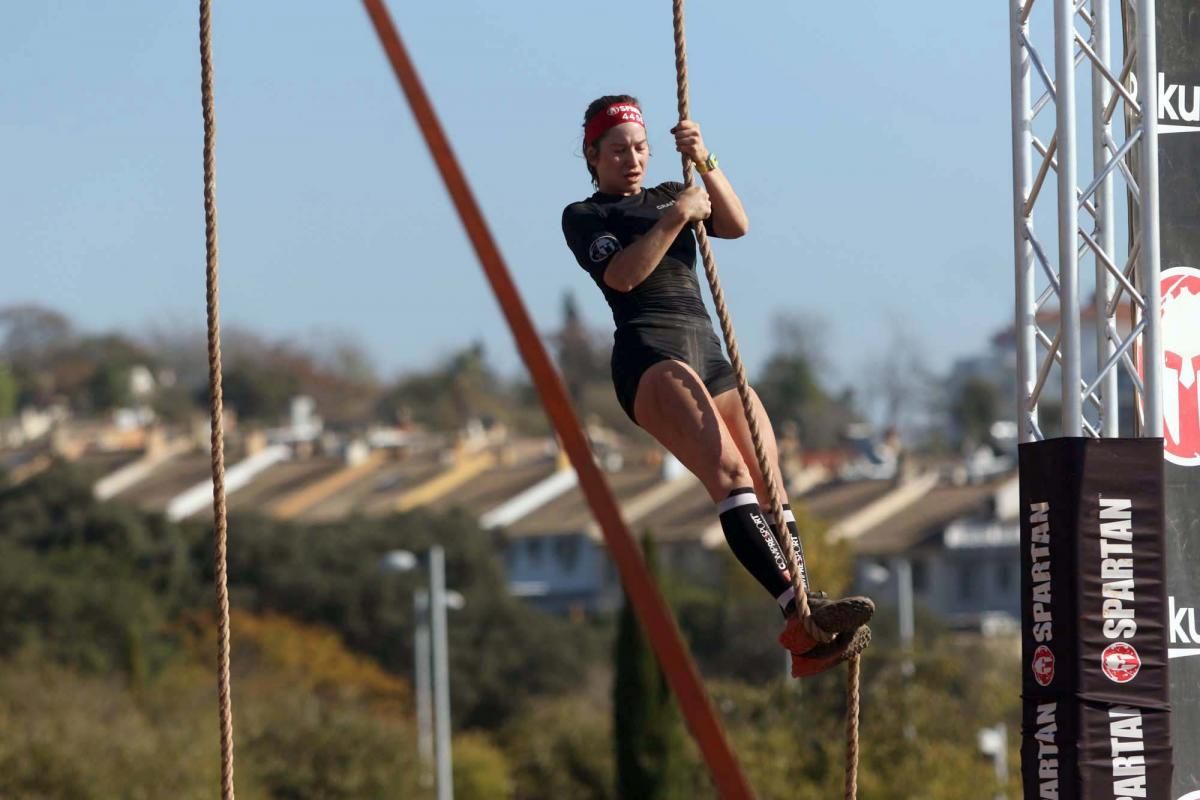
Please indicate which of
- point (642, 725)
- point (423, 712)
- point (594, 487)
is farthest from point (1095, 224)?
point (423, 712)

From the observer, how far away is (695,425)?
4.94m

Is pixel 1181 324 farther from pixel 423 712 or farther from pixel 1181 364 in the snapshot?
pixel 423 712

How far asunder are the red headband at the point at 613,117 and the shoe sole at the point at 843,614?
1.22 metres

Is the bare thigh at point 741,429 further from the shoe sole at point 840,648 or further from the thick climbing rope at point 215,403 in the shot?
the thick climbing rope at point 215,403

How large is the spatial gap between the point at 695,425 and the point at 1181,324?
2392mm

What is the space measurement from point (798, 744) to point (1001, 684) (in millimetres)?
3829

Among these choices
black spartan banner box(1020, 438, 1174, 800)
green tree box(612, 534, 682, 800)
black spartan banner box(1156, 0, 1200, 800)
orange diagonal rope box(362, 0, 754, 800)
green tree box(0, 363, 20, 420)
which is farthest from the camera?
green tree box(0, 363, 20, 420)

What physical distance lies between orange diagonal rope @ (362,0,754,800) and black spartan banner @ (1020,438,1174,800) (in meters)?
2.75

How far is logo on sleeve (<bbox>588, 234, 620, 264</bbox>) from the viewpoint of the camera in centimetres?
496

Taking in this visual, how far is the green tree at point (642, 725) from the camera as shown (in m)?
23.6

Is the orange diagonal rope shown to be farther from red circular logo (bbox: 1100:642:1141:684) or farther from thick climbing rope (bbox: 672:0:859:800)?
red circular logo (bbox: 1100:642:1141:684)

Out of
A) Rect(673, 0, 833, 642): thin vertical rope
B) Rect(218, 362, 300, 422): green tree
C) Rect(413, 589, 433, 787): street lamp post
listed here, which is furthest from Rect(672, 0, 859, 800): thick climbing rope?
Rect(218, 362, 300, 422): green tree

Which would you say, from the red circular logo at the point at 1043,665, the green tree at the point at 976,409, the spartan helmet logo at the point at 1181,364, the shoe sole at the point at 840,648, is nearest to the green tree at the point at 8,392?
the green tree at the point at 976,409

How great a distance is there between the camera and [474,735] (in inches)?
1357
